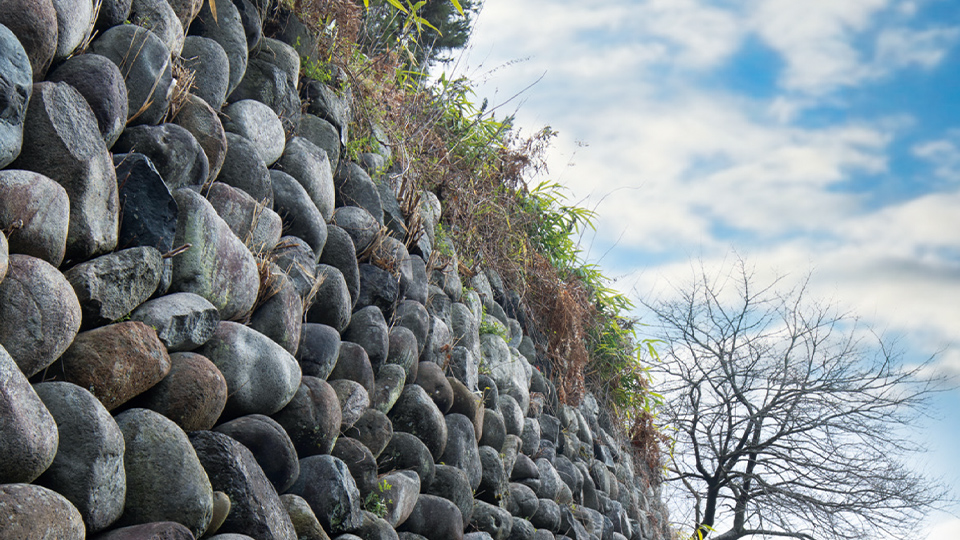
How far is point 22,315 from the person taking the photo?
1.60 metres

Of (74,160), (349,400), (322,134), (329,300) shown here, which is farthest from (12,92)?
(322,134)

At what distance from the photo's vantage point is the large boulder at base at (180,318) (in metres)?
1.98

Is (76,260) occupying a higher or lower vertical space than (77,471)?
higher

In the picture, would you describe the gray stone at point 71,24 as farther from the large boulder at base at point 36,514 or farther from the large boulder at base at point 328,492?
the large boulder at base at point 328,492

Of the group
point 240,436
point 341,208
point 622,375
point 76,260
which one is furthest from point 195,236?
point 622,375

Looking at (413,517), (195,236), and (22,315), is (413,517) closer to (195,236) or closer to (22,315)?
(195,236)

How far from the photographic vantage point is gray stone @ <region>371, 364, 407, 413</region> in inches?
121

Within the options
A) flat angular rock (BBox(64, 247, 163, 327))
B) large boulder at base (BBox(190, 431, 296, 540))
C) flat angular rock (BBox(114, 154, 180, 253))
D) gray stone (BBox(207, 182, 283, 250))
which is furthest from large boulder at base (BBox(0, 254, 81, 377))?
gray stone (BBox(207, 182, 283, 250))

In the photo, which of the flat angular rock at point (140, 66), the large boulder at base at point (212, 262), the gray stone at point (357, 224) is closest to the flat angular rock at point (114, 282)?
the large boulder at base at point (212, 262)

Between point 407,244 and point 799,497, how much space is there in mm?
7469

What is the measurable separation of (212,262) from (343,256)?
0.88 meters

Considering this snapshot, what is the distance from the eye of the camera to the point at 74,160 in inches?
72.9

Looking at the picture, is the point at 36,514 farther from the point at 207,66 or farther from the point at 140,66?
the point at 207,66

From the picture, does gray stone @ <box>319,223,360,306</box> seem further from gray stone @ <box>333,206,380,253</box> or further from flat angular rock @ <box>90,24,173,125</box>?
flat angular rock @ <box>90,24,173,125</box>
